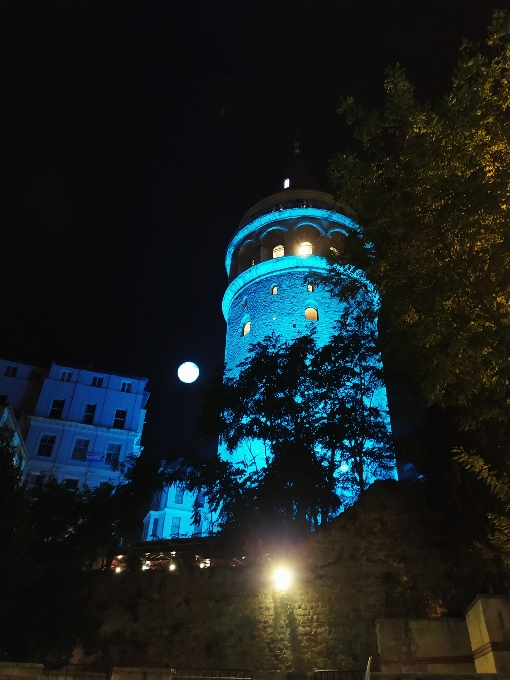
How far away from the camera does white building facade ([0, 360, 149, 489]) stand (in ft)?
99.6

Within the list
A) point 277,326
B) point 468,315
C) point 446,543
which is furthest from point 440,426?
point 277,326

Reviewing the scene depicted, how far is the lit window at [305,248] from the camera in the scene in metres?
31.0

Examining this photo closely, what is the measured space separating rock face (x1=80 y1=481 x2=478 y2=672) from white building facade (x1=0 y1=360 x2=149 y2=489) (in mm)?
14730

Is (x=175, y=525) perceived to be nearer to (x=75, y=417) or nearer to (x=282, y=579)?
(x=75, y=417)

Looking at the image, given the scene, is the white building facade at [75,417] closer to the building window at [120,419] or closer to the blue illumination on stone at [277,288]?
the building window at [120,419]

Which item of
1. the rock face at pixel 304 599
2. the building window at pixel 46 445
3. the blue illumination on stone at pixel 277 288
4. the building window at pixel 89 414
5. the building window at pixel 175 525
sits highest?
the blue illumination on stone at pixel 277 288

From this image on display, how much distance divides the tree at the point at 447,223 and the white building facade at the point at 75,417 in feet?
73.1

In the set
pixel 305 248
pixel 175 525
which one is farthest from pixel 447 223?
pixel 175 525

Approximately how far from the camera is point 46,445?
30.8 meters

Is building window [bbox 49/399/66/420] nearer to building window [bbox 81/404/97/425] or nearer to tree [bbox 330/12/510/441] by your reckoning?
building window [bbox 81/404/97/425]

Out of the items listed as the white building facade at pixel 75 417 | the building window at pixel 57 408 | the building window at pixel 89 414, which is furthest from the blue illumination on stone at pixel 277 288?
the building window at pixel 57 408

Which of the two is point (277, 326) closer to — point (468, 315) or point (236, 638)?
point (236, 638)

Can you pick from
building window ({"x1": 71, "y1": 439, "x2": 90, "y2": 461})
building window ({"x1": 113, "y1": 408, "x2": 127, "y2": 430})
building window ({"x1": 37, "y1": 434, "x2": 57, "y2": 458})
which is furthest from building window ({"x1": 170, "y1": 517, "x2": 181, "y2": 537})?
building window ({"x1": 37, "y1": 434, "x2": 57, "y2": 458})

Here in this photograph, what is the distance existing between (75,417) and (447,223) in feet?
88.8
